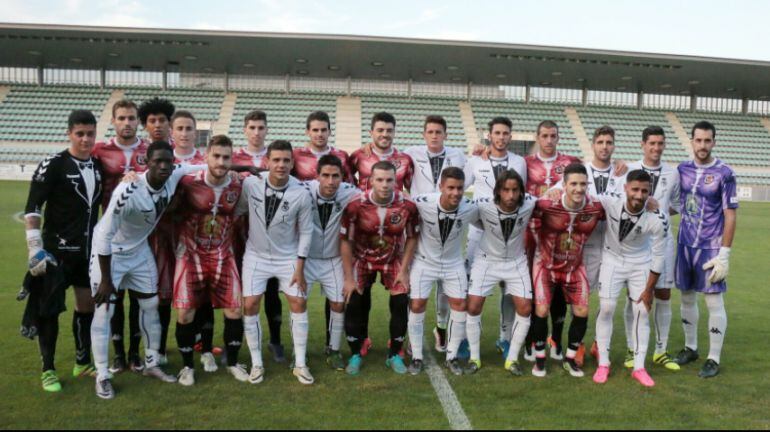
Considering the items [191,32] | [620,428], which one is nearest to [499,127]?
[620,428]

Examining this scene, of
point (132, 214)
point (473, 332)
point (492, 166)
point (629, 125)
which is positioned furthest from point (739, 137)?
point (132, 214)

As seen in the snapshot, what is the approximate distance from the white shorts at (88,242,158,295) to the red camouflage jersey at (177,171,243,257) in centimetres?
29

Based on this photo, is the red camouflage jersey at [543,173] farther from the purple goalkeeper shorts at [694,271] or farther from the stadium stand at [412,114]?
the stadium stand at [412,114]

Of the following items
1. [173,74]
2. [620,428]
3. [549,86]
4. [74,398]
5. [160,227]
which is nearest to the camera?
[620,428]

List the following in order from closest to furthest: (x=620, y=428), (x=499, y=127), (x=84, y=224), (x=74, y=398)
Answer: (x=620, y=428) → (x=74, y=398) → (x=84, y=224) → (x=499, y=127)

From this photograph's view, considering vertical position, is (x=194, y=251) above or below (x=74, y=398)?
above

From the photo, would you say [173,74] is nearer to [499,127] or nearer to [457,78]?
[457,78]

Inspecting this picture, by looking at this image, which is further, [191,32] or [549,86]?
[549,86]

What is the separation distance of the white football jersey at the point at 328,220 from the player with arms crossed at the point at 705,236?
9.73ft

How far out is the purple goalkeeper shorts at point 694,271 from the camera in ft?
16.9

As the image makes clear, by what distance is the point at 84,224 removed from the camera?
14.9 ft

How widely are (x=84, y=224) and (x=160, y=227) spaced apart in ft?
1.91

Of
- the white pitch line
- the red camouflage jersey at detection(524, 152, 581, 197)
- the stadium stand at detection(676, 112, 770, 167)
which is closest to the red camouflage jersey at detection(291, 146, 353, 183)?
the red camouflage jersey at detection(524, 152, 581, 197)

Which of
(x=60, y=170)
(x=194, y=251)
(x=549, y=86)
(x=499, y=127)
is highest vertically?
(x=549, y=86)
